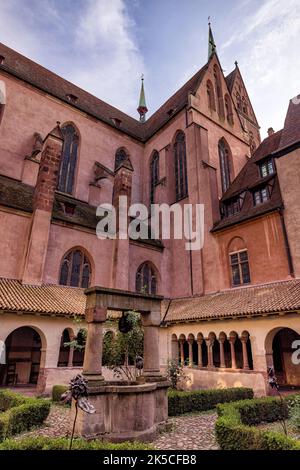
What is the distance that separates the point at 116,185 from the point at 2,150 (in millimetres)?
8451

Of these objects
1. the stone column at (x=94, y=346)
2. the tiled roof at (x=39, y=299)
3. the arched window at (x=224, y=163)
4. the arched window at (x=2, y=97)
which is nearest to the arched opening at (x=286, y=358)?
the stone column at (x=94, y=346)

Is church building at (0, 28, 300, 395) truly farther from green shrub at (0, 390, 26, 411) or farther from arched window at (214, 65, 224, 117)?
green shrub at (0, 390, 26, 411)

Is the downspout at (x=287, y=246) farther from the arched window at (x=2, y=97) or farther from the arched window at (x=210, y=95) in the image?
the arched window at (x=2, y=97)

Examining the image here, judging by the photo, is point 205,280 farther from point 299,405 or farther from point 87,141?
point 87,141

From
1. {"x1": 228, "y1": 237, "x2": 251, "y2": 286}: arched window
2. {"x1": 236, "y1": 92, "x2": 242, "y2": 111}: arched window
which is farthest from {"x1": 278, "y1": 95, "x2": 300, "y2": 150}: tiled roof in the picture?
Result: {"x1": 236, "y1": 92, "x2": 242, "y2": 111}: arched window

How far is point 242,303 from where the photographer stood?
14375 millimetres

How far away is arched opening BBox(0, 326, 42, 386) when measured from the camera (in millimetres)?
15938

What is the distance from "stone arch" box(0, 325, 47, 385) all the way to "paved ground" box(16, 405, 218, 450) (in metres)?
7.29

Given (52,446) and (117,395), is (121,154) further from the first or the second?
(52,446)

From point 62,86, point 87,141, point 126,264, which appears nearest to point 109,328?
point 126,264

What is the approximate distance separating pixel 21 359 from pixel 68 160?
15704mm

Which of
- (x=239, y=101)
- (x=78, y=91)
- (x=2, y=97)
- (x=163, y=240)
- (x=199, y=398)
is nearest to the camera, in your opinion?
(x=199, y=398)

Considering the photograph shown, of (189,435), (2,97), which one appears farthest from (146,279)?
(2,97)
